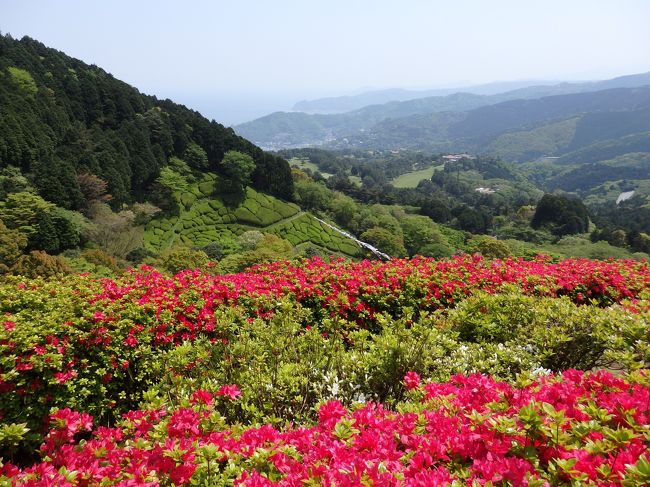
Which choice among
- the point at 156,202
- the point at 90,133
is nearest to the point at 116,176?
the point at 156,202

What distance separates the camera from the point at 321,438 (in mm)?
2654

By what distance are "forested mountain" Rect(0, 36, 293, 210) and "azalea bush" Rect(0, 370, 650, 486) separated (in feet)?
Result: 104

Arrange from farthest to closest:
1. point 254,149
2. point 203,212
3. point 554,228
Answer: point 554,228 → point 254,149 → point 203,212

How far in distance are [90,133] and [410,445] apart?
45877 mm

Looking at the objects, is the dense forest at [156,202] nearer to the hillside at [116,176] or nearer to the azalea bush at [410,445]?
the hillside at [116,176]

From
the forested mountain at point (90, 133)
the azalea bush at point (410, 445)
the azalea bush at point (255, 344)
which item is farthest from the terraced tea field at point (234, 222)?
the azalea bush at point (410, 445)

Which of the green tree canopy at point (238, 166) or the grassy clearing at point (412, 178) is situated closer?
the green tree canopy at point (238, 166)

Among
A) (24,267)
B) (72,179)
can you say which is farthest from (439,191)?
(24,267)

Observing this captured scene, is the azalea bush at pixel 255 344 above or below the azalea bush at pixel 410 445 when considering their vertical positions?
below

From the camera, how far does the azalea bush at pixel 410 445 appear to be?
6.63ft

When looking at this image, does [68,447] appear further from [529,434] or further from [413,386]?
[529,434]

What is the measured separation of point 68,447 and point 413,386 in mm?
2755

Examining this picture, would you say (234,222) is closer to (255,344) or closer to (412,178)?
(255,344)

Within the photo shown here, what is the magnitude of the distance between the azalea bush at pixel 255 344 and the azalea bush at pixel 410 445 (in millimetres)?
400
